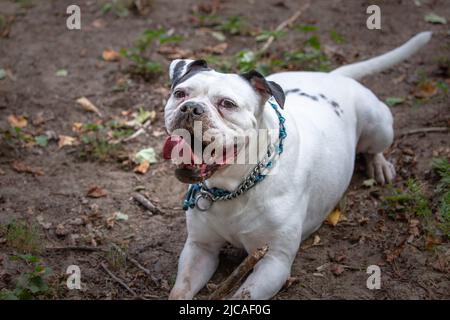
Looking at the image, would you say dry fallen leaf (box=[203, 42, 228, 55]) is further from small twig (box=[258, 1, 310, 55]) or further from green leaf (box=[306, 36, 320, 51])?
green leaf (box=[306, 36, 320, 51])

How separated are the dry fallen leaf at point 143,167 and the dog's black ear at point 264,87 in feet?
5.85

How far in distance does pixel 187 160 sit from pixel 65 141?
2395mm

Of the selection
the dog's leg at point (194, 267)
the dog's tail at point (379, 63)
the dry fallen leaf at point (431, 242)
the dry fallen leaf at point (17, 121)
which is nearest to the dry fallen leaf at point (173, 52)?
the dry fallen leaf at point (17, 121)

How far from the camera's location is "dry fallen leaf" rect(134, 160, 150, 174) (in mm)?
5108

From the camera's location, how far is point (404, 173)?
196 inches

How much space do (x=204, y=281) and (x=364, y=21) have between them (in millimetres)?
4052

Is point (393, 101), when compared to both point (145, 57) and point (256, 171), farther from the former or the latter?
point (256, 171)

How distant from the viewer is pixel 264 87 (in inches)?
140

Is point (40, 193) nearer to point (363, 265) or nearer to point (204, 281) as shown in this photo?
point (204, 281)

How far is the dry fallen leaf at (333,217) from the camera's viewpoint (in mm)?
4527

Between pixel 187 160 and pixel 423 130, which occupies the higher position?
pixel 187 160

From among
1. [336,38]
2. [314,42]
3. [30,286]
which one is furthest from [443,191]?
[30,286]

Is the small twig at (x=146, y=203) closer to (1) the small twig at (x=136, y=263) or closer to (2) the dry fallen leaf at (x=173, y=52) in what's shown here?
(1) the small twig at (x=136, y=263)
